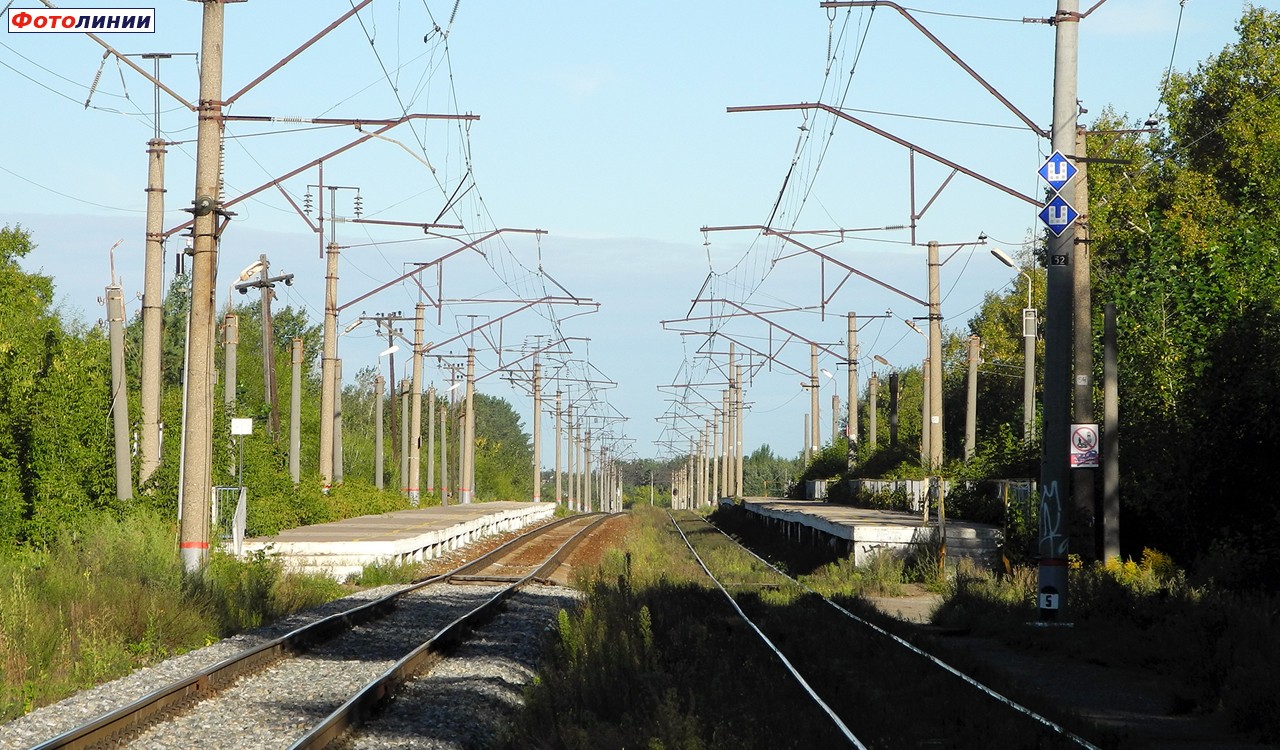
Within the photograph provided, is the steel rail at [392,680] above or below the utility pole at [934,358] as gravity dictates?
below

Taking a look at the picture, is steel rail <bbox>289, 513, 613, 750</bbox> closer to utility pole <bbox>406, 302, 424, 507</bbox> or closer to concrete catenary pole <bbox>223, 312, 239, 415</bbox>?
concrete catenary pole <bbox>223, 312, 239, 415</bbox>

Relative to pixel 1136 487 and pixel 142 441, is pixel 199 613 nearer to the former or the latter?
pixel 142 441

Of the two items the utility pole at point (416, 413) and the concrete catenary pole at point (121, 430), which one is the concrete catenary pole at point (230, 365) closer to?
the concrete catenary pole at point (121, 430)

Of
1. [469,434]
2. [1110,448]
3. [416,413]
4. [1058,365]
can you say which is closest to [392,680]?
[1058,365]

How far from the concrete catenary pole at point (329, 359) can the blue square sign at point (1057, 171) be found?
2672cm

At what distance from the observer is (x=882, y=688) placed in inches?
539

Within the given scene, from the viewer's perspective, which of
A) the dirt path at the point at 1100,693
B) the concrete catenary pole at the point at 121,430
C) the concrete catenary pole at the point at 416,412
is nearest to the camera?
the dirt path at the point at 1100,693

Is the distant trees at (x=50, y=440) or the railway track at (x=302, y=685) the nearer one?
the railway track at (x=302, y=685)

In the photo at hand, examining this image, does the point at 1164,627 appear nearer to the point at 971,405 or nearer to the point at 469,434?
the point at 971,405

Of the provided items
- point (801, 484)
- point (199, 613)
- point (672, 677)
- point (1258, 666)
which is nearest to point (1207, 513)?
point (1258, 666)

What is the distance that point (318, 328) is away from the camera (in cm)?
10594

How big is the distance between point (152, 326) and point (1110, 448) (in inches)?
Result: 733

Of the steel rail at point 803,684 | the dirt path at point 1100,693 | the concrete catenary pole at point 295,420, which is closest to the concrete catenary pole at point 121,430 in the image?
the concrete catenary pole at point 295,420

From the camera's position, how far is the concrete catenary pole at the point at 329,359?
42.1m
